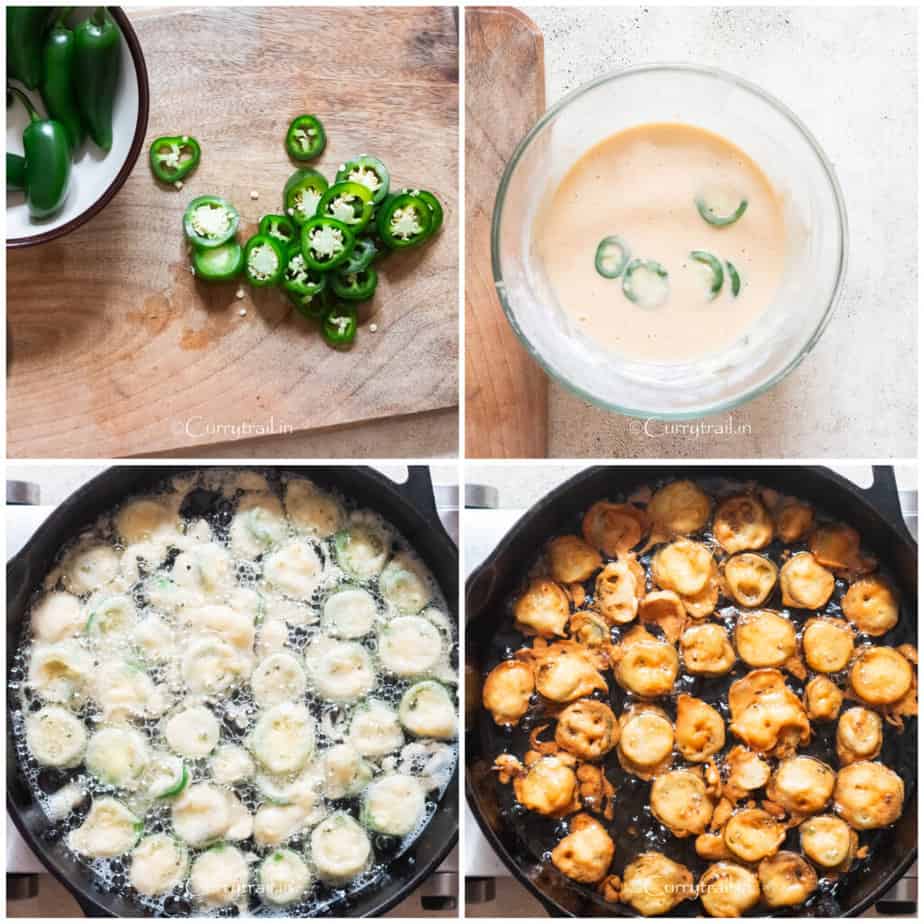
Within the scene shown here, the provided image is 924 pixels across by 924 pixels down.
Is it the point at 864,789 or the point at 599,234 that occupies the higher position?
the point at 599,234

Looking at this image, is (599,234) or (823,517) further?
(823,517)

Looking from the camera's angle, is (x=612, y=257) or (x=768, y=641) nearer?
(x=612, y=257)

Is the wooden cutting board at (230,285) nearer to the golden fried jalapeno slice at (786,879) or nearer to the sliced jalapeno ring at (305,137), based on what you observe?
the sliced jalapeno ring at (305,137)

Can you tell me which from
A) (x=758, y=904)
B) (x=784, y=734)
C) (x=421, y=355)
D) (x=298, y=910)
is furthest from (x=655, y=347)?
(x=298, y=910)

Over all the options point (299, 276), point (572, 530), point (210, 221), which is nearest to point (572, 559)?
point (572, 530)

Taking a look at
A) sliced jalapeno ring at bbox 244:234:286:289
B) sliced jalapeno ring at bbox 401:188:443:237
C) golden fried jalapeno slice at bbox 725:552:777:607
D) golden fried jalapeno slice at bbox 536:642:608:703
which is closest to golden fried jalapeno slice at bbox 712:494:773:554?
golden fried jalapeno slice at bbox 725:552:777:607

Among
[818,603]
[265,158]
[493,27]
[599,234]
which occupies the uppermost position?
[493,27]

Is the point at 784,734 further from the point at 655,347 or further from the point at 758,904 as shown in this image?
the point at 655,347

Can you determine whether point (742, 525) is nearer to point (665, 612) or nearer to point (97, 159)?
point (665, 612)
